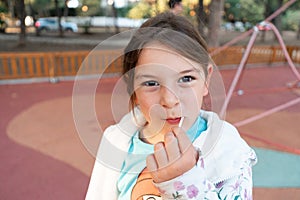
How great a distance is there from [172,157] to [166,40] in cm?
26

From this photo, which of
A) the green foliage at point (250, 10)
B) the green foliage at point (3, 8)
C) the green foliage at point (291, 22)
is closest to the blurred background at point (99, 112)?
the green foliage at point (3, 8)

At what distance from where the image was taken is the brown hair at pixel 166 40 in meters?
0.56

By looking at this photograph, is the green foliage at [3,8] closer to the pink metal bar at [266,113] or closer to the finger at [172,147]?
the pink metal bar at [266,113]

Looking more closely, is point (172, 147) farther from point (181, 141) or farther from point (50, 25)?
point (50, 25)

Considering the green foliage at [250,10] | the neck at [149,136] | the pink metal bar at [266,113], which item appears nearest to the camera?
the neck at [149,136]

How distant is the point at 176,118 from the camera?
20.9 inches

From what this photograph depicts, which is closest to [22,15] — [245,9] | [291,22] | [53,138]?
[53,138]

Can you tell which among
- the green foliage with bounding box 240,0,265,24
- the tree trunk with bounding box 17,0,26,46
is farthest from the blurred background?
the green foliage with bounding box 240,0,265,24

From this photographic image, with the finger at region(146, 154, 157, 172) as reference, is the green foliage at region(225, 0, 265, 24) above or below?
below

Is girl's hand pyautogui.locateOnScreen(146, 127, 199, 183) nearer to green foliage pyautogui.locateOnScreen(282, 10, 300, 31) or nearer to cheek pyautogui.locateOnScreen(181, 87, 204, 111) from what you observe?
cheek pyautogui.locateOnScreen(181, 87, 204, 111)

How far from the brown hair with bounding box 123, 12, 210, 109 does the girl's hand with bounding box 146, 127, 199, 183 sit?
208mm

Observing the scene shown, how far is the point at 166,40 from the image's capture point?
1.83 ft

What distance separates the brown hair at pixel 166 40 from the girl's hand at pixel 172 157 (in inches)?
8.2

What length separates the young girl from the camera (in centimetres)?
42
